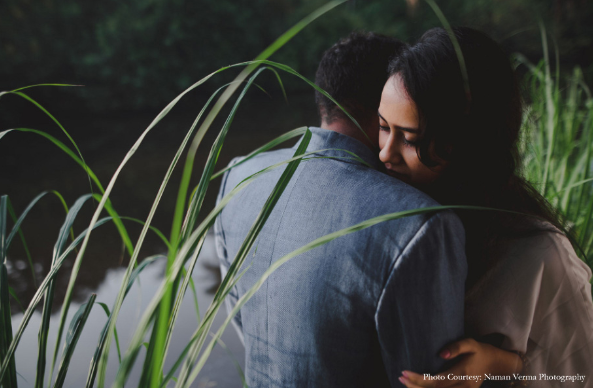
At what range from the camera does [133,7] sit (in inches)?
274

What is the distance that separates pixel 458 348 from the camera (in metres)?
0.62

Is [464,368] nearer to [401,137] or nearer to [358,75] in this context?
[401,137]

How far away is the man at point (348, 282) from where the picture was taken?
1.90ft

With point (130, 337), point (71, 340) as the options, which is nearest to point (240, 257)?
point (71, 340)

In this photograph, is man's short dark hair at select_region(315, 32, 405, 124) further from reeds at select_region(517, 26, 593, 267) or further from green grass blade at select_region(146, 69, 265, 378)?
green grass blade at select_region(146, 69, 265, 378)

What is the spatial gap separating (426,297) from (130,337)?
1.33 m

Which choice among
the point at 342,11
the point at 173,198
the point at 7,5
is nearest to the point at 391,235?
the point at 173,198

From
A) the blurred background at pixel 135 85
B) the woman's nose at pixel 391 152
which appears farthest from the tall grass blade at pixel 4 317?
the blurred background at pixel 135 85

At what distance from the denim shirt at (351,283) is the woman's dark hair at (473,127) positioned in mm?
165

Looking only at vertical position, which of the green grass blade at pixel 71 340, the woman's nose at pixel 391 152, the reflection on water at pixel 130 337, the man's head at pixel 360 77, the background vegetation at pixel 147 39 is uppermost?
the background vegetation at pixel 147 39

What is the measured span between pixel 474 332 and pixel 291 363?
1.16ft

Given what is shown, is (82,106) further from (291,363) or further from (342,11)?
(342,11)

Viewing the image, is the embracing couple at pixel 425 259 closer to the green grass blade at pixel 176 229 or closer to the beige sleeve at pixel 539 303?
the beige sleeve at pixel 539 303

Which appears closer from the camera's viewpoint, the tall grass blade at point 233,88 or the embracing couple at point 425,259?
the tall grass blade at point 233,88
